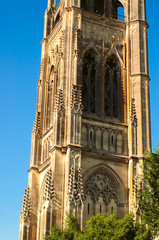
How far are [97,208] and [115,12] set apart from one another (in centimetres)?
2001

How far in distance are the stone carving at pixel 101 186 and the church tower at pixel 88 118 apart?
0.23 ft

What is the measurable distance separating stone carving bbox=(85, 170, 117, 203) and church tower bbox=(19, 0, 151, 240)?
0.23 ft

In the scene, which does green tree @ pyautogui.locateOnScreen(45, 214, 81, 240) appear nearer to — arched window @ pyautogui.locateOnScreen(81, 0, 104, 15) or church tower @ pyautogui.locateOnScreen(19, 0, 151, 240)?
church tower @ pyautogui.locateOnScreen(19, 0, 151, 240)

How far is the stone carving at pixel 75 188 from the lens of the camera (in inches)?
1593

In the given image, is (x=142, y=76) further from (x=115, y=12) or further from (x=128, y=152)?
(x=115, y=12)

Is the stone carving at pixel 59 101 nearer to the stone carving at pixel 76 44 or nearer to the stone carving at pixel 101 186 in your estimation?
the stone carving at pixel 76 44

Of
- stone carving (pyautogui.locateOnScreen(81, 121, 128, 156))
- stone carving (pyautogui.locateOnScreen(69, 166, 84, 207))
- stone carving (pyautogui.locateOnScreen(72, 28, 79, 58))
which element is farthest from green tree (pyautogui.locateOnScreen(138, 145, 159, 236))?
stone carving (pyautogui.locateOnScreen(72, 28, 79, 58))

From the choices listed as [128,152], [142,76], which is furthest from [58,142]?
[142,76]

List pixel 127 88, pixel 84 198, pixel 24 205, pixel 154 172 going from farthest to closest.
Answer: pixel 127 88
pixel 24 205
pixel 84 198
pixel 154 172

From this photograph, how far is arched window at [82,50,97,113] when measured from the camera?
46.9 metres

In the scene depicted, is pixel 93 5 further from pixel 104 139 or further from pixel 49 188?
pixel 49 188

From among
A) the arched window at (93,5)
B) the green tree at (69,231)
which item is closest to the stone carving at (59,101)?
the green tree at (69,231)

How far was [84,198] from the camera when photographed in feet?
137

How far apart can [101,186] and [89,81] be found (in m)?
8.53
